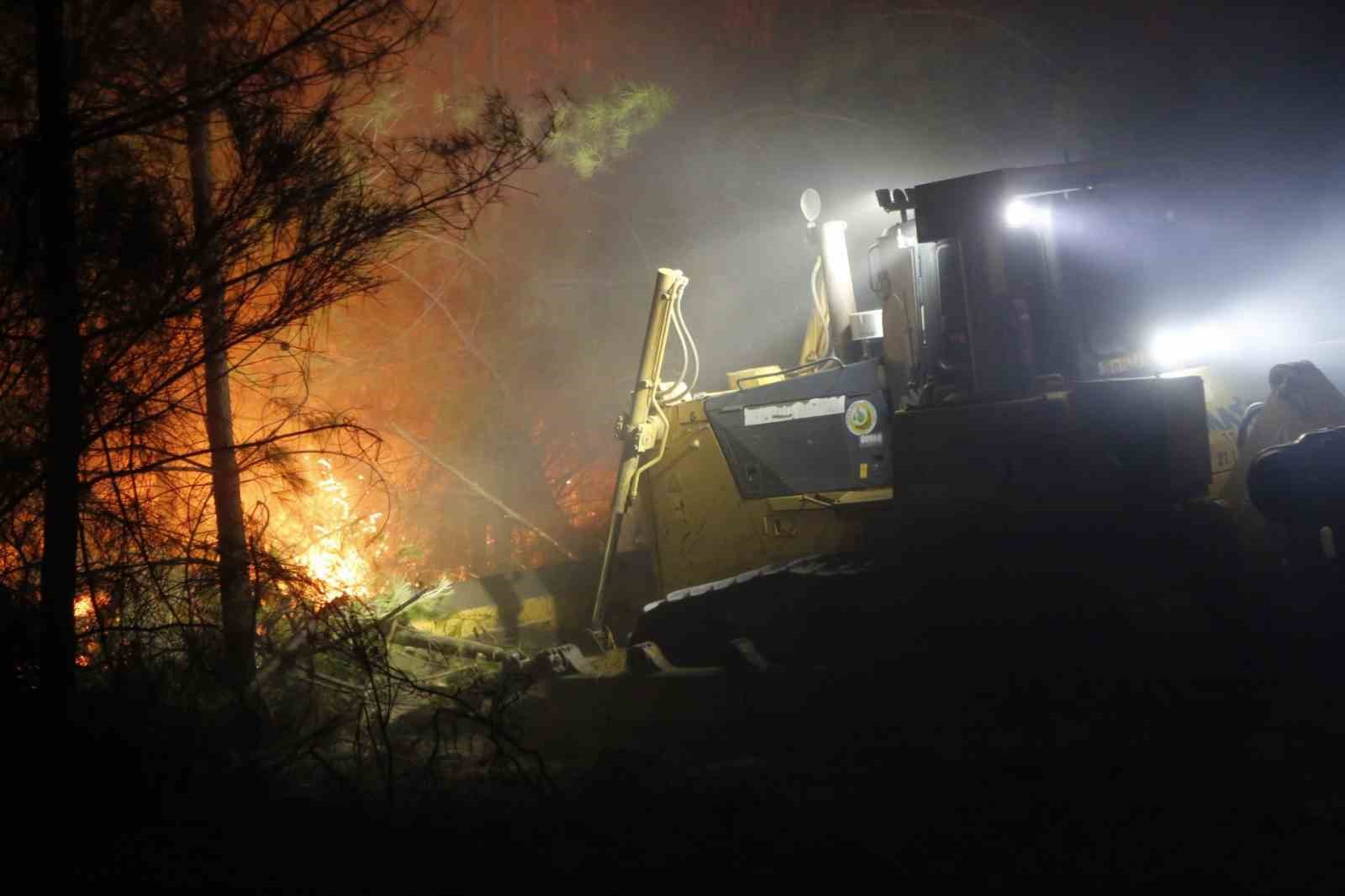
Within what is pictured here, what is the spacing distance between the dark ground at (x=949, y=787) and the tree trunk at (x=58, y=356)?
0.67 meters

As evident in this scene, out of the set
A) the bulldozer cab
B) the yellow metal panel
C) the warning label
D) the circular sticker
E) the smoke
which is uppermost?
the smoke

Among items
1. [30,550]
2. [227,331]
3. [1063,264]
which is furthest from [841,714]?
[30,550]

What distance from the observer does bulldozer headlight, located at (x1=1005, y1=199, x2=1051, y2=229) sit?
6.73 m

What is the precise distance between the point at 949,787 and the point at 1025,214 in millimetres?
3361

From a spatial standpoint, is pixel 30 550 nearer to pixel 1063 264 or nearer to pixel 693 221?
pixel 1063 264

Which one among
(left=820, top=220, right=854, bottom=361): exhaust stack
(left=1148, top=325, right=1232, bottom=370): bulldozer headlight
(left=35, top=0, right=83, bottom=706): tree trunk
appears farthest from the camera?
(left=820, top=220, right=854, bottom=361): exhaust stack

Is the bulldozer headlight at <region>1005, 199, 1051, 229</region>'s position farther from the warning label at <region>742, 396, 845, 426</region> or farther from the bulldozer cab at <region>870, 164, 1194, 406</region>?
the warning label at <region>742, 396, 845, 426</region>

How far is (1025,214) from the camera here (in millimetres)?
6777

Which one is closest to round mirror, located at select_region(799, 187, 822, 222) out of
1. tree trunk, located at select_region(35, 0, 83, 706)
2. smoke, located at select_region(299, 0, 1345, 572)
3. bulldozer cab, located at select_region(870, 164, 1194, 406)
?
bulldozer cab, located at select_region(870, 164, 1194, 406)

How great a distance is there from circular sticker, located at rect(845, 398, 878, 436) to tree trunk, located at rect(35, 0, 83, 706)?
525 centimetres

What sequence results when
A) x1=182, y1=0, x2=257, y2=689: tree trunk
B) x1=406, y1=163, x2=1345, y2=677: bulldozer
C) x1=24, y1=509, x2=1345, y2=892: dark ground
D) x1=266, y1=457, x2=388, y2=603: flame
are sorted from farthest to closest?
x1=266, y1=457, x2=388, y2=603: flame
x1=406, y1=163, x2=1345, y2=677: bulldozer
x1=182, y1=0, x2=257, y2=689: tree trunk
x1=24, y1=509, x2=1345, y2=892: dark ground

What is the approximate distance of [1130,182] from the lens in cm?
708

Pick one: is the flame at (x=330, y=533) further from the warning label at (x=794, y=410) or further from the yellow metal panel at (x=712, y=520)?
the warning label at (x=794, y=410)

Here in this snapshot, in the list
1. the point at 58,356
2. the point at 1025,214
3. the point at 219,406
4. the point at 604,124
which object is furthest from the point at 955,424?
the point at 604,124
